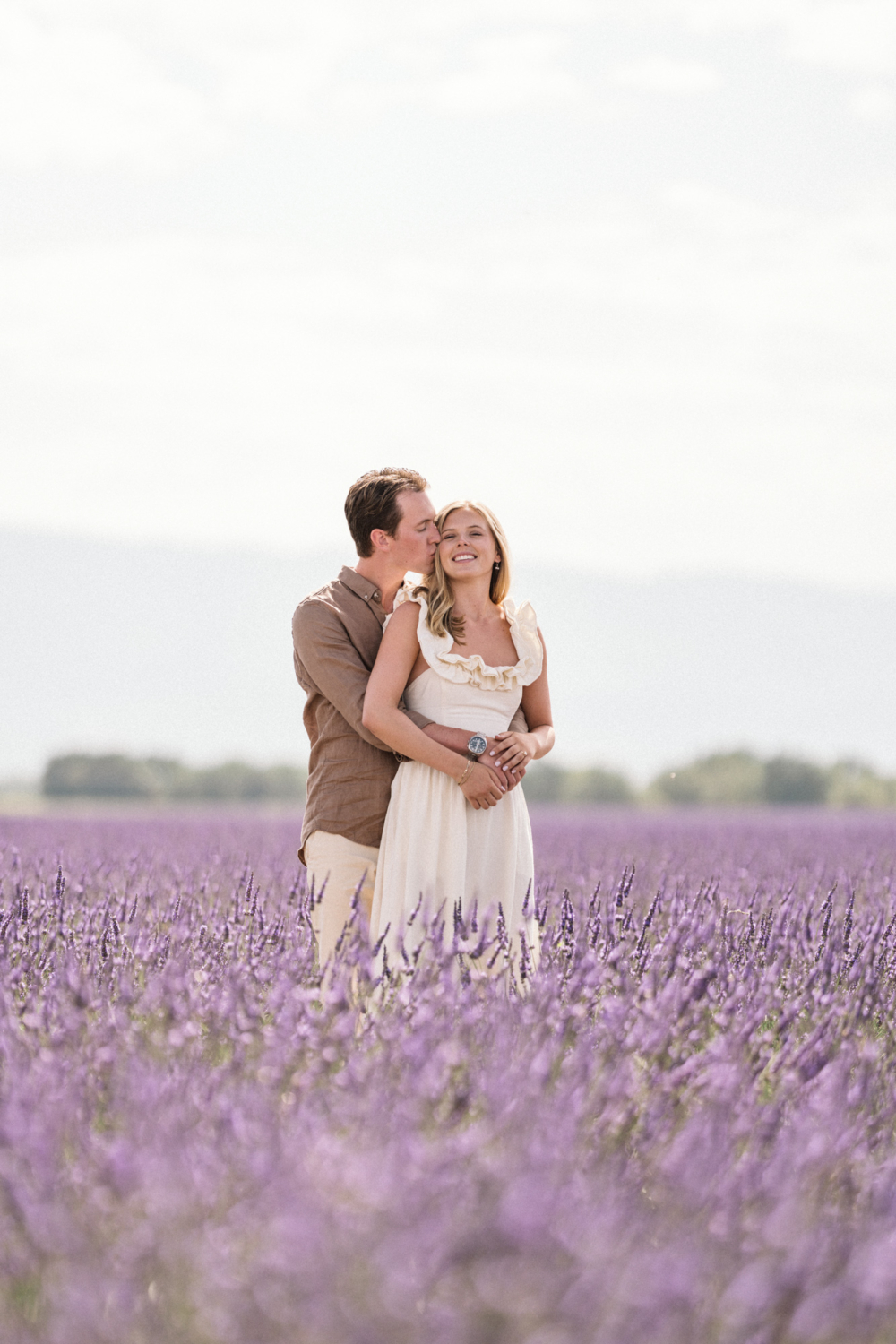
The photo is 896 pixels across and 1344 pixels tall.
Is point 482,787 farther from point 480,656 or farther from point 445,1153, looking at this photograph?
point 445,1153

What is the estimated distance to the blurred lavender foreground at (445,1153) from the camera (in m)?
1.34

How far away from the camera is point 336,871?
3480 millimetres

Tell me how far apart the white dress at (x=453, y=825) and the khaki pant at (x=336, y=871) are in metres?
0.06

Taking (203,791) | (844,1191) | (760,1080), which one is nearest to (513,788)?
(760,1080)

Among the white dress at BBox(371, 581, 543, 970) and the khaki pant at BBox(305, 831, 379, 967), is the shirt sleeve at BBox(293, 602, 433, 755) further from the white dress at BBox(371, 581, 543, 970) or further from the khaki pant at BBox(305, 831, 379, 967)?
the khaki pant at BBox(305, 831, 379, 967)

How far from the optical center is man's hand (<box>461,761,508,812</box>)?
324 centimetres

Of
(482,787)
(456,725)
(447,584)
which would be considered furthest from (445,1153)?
(447,584)

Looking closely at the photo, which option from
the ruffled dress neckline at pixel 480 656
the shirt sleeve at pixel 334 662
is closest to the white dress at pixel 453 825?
the ruffled dress neckline at pixel 480 656

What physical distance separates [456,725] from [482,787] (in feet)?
0.61

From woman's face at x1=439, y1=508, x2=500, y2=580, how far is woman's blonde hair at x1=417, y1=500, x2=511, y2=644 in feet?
0.07

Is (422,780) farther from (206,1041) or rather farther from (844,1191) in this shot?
(844,1191)

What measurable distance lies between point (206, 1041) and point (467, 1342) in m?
1.16

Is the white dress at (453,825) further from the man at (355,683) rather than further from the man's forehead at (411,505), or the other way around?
the man's forehead at (411,505)

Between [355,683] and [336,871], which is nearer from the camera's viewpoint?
[355,683]
